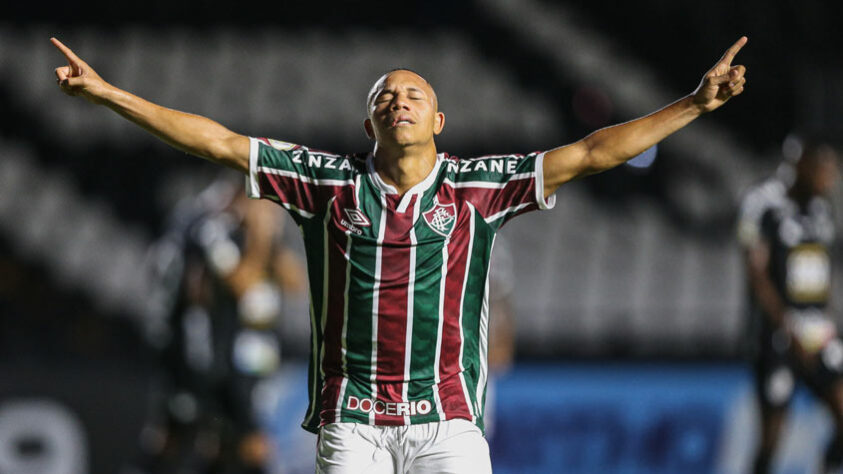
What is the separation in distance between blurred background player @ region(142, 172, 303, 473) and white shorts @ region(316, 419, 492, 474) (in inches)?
152

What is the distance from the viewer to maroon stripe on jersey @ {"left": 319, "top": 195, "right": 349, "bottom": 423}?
12.5ft

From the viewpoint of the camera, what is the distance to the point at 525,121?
11133 millimetres

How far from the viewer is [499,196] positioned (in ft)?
12.8

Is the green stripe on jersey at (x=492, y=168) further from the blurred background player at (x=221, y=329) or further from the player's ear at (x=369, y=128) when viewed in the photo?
the blurred background player at (x=221, y=329)

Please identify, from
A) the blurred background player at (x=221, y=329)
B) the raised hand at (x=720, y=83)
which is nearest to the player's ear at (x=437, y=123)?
the raised hand at (x=720, y=83)

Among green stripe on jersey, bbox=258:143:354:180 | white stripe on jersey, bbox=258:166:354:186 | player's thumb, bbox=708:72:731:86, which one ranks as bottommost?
white stripe on jersey, bbox=258:166:354:186

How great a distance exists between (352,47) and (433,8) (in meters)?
0.97

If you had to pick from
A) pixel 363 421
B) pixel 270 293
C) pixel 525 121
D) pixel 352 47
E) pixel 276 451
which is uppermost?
pixel 352 47

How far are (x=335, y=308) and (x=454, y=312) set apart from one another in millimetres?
399

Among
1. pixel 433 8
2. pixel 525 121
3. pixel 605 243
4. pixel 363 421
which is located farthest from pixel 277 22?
pixel 363 421

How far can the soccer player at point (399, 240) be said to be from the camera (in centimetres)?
369

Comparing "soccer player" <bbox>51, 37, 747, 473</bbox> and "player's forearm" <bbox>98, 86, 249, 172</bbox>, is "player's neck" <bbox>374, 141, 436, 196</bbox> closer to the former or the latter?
"soccer player" <bbox>51, 37, 747, 473</bbox>

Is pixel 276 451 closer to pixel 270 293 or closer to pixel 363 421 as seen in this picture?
pixel 270 293

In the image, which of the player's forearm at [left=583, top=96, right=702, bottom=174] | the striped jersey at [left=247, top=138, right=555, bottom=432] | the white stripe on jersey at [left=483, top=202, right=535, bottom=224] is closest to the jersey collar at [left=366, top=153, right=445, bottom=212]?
the striped jersey at [left=247, top=138, right=555, bottom=432]
